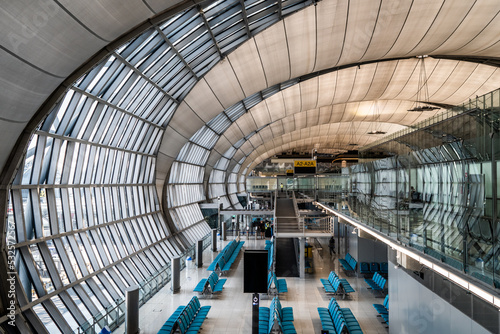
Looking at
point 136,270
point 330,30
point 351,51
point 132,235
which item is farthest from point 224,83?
point 136,270

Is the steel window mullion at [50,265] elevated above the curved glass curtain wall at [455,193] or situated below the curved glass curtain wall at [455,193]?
below

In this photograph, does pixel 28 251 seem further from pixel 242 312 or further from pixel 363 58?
pixel 363 58

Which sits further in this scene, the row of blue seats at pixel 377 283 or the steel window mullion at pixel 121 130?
the row of blue seats at pixel 377 283

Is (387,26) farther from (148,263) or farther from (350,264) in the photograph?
(148,263)

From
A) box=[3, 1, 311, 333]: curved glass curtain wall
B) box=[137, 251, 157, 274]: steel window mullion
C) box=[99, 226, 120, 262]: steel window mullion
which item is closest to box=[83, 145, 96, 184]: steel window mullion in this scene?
box=[3, 1, 311, 333]: curved glass curtain wall

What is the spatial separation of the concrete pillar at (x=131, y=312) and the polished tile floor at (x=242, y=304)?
0.58 m

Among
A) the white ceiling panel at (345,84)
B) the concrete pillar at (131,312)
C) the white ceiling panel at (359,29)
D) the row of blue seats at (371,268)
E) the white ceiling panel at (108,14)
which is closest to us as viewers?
the white ceiling panel at (108,14)

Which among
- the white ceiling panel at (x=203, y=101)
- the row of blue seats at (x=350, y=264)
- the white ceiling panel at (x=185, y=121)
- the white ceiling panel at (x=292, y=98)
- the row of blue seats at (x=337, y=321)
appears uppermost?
the white ceiling panel at (x=292, y=98)

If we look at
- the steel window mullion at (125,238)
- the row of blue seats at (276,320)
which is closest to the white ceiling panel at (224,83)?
the steel window mullion at (125,238)

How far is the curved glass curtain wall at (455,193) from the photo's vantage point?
5.54m

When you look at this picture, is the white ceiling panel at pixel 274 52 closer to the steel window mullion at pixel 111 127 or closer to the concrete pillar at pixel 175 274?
the steel window mullion at pixel 111 127

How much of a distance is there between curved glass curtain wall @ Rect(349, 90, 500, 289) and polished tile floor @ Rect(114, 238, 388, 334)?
6266 millimetres

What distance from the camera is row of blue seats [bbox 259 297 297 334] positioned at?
13.1 metres

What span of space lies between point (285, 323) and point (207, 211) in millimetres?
31192
